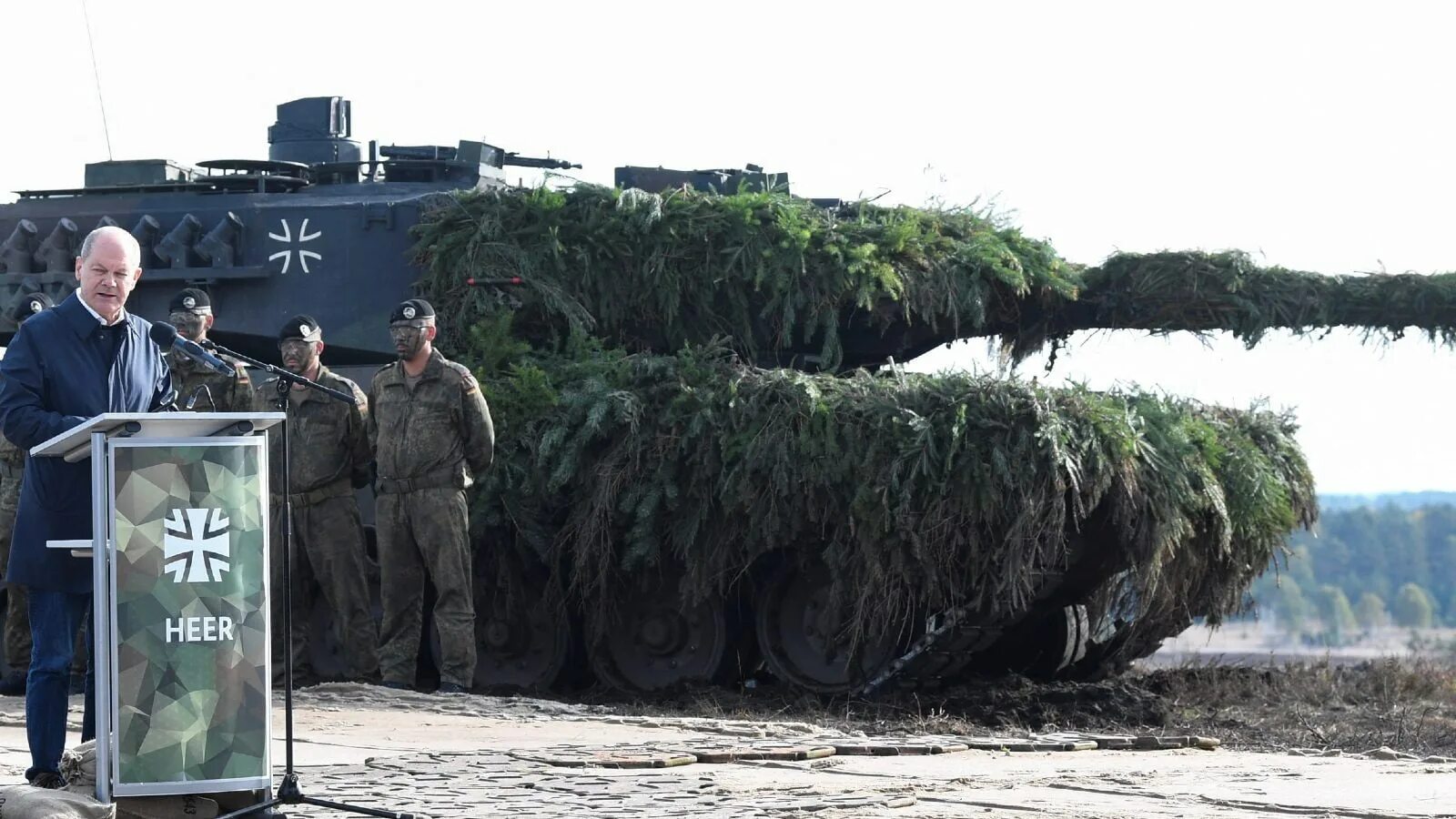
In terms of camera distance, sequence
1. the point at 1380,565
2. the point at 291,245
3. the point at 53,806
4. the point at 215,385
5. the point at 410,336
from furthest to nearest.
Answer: the point at 1380,565 → the point at 291,245 → the point at 215,385 → the point at 410,336 → the point at 53,806

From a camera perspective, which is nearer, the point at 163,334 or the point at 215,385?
the point at 163,334

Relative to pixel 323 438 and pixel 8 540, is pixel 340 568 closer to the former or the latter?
pixel 323 438

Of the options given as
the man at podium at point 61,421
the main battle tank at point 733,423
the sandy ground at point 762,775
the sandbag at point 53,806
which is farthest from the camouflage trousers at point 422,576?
the sandbag at point 53,806

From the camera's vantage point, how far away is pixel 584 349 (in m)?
11.6

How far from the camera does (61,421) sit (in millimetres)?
5777

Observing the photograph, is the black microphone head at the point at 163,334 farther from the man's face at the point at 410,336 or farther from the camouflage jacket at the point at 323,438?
the camouflage jacket at the point at 323,438

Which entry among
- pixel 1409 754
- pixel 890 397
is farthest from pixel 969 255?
pixel 1409 754

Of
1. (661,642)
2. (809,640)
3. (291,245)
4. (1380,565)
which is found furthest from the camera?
(1380,565)

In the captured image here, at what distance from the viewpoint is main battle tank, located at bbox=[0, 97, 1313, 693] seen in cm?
1039

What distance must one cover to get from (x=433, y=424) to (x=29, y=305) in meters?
2.30

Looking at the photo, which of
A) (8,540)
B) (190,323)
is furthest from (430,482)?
(8,540)

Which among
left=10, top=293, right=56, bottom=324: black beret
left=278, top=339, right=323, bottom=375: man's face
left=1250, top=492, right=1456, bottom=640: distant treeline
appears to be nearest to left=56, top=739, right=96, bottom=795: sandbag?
left=278, top=339, right=323, bottom=375: man's face

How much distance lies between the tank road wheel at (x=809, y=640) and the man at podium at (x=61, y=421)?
543 cm

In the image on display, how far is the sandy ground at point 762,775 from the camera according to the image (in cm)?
606
